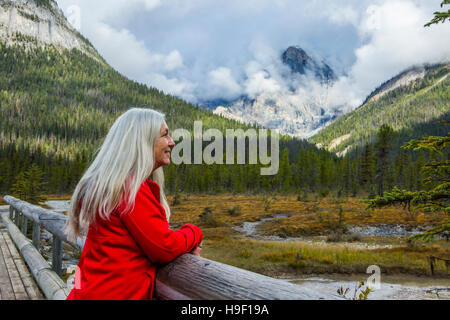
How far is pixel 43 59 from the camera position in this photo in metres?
196

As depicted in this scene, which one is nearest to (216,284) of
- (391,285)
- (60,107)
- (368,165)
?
(391,285)

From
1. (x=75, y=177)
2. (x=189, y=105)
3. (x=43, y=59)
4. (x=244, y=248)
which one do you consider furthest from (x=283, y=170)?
(x=43, y=59)

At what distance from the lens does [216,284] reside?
4.42 feet

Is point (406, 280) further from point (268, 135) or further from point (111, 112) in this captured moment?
point (111, 112)

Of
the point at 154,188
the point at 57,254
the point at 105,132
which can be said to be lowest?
the point at 57,254

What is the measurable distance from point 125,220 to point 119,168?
28cm

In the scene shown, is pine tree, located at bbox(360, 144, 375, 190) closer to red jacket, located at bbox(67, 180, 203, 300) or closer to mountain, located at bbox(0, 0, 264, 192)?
mountain, located at bbox(0, 0, 264, 192)

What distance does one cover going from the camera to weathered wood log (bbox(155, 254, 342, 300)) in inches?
46.9

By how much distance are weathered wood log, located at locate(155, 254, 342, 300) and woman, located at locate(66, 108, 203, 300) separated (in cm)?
7

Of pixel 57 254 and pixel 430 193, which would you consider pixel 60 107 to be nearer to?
pixel 57 254

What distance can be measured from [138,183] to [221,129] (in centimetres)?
13750
